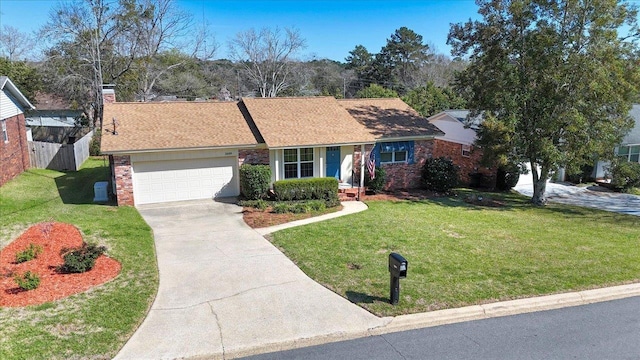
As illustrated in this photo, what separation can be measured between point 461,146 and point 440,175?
5482 millimetres

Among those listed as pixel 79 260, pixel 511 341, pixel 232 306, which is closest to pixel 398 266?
pixel 511 341

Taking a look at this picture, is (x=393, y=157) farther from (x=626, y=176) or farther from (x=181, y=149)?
(x=626, y=176)

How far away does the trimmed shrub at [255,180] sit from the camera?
1731cm

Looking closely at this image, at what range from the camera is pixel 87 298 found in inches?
341

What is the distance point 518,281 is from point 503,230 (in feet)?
16.5

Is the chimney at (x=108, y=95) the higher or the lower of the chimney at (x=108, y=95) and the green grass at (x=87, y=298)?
the higher

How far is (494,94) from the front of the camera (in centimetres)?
1861

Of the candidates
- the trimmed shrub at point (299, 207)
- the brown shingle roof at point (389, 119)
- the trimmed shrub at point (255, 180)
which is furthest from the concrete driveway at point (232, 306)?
the brown shingle roof at point (389, 119)

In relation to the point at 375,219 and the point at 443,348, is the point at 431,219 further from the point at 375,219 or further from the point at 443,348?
the point at 443,348

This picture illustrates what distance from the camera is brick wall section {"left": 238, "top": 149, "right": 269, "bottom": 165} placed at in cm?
1823

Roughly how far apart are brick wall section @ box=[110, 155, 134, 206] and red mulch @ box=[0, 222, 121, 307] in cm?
343

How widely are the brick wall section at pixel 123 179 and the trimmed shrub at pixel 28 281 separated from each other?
7.59 meters

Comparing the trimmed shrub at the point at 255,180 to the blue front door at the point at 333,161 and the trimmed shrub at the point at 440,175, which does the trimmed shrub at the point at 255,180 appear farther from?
the trimmed shrub at the point at 440,175

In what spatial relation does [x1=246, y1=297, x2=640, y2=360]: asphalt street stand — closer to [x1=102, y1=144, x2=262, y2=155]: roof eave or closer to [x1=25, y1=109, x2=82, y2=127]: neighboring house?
[x1=102, y1=144, x2=262, y2=155]: roof eave
